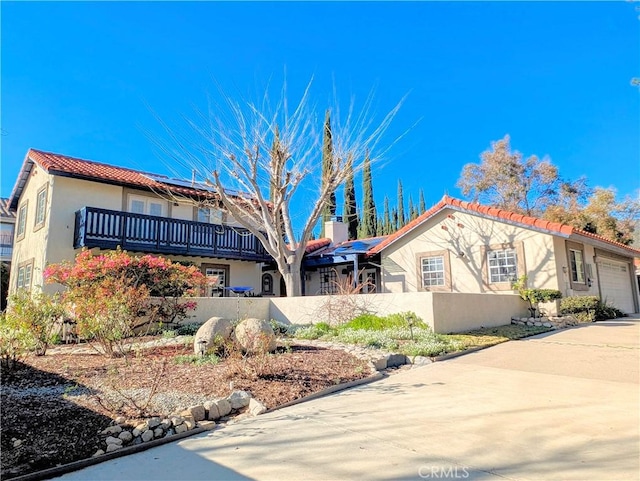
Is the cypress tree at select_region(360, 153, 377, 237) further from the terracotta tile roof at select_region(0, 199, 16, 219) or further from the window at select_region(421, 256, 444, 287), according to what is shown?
the terracotta tile roof at select_region(0, 199, 16, 219)

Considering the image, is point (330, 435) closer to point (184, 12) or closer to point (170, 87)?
point (184, 12)

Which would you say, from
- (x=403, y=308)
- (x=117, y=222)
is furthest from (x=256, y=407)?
(x=117, y=222)

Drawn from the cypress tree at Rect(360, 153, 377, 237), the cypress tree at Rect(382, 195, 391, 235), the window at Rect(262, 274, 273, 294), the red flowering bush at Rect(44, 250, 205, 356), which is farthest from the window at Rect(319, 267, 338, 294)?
the cypress tree at Rect(382, 195, 391, 235)

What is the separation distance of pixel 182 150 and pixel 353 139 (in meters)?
5.95

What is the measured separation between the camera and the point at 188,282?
435 inches

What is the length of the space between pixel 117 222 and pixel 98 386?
11.5 meters

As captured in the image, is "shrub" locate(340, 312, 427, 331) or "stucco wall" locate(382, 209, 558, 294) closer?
"shrub" locate(340, 312, 427, 331)

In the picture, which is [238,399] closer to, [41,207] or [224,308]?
[224,308]

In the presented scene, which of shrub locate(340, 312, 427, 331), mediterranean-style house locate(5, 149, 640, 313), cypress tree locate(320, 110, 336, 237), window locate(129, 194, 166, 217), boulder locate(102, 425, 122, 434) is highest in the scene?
cypress tree locate(320, 110, 336, 237)

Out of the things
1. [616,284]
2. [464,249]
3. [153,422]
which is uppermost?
[464,249]

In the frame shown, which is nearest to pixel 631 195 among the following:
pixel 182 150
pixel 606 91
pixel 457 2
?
pixel 606 91

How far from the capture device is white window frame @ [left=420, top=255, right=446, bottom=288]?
1664cm

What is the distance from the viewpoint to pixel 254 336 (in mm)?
7281

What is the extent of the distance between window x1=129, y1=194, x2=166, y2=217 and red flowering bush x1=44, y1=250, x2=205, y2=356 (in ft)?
22.7
